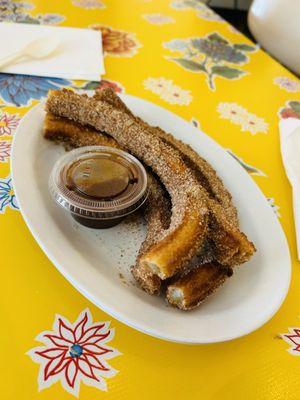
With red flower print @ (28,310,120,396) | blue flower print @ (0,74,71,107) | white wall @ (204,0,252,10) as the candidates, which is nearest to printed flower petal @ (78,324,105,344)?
red flower print @ (28,310,120,396)

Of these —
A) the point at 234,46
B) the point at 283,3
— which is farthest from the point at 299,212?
the point at 283,3

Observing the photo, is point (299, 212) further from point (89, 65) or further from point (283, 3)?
point (283, 3)

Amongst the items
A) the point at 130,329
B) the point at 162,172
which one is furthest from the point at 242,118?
the point at 130,329

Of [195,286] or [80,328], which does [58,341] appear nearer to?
[80,328]

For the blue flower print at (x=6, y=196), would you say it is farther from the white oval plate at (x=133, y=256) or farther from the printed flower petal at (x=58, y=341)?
the printed flower petal at (x=58, y=341)

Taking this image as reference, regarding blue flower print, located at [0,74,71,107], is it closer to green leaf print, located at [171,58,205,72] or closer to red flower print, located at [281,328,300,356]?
green leaf print, located at [171,58,205,72]

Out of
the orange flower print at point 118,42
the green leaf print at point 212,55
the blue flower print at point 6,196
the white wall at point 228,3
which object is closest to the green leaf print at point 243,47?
the green leaf print at point 212,55
